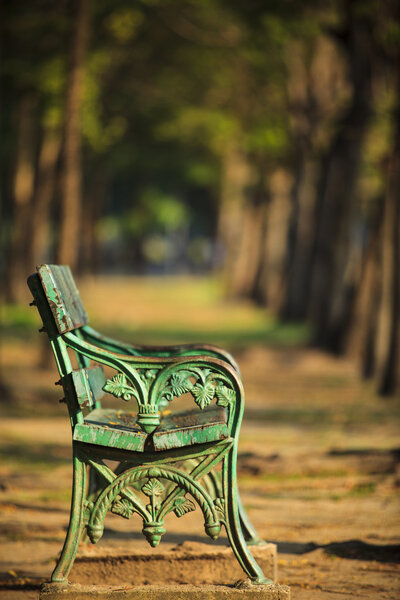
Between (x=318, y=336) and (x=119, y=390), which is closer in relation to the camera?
(x=119, y=390)

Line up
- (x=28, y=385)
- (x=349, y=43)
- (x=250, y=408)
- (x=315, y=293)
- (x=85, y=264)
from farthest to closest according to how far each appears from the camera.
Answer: (x=85, y=264) < (x=315, y=293) < (x=349, y=43) < (x=28, y=385) < (x=250, y=408)

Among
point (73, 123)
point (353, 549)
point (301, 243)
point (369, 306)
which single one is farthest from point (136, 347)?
point (301, 243)

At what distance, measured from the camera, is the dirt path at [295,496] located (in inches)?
188

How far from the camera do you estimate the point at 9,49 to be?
23.0 meters

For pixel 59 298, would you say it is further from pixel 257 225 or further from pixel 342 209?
pixel 257 225

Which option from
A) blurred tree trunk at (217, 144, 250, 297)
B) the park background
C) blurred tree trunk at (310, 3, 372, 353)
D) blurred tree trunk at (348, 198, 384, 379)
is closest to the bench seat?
the park background

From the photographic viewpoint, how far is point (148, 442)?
3.97 m

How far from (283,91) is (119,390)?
82.9 ft

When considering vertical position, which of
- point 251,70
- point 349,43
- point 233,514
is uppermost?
point 251,70

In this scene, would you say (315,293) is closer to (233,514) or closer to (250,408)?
(250,408)

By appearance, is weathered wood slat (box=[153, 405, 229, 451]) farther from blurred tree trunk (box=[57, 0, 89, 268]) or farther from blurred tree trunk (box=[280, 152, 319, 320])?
blurred tree trunk (box=[280, 152, 319, 320])

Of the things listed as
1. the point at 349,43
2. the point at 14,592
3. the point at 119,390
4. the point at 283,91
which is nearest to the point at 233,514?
the point at 119,390

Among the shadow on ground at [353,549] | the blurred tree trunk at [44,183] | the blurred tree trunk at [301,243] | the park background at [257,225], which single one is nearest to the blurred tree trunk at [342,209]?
the park background at [257,225]

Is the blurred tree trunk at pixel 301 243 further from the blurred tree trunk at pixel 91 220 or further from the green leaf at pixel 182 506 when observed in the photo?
the green leaf at pixel 182 506
